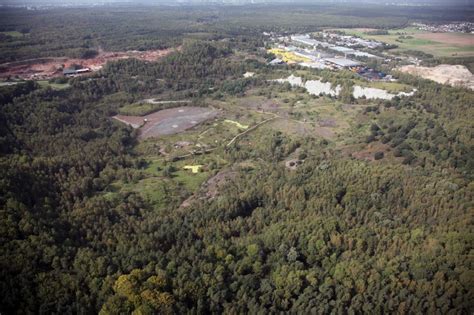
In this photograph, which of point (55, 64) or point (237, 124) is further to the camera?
point (55, 64)

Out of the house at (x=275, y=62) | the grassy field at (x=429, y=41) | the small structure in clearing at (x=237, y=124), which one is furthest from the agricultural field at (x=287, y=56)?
the small structure in clearing at (x=237, y=124)

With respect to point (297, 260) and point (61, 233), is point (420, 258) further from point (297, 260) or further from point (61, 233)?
point (61, 233)

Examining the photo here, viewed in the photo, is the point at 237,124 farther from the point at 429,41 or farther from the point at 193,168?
the point at 429,41

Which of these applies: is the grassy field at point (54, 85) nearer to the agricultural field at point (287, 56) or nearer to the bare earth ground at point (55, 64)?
the bare earth ground at point (55, 64)

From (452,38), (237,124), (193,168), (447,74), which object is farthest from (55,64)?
(452,38)

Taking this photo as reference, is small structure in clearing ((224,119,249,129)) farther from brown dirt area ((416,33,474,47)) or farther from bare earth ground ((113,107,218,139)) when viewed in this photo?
brown dirt area ((416,33,474,47))

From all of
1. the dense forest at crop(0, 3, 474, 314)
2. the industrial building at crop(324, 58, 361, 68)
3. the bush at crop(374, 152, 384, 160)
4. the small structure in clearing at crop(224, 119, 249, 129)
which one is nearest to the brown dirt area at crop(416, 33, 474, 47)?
the industrial building at crop(324, 58, 361, 68)

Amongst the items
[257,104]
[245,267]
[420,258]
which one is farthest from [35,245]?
[257,104]
